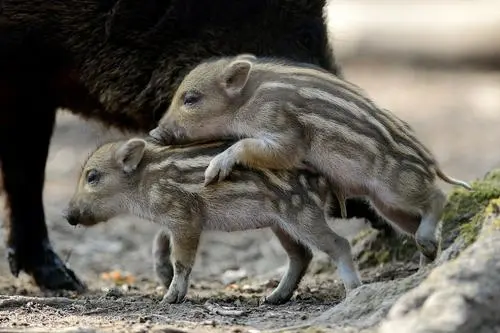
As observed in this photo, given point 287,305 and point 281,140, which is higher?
point 281,140

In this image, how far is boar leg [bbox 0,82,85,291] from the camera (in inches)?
263

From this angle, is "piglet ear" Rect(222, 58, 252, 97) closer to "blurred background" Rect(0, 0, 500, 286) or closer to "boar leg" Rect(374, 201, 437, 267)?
"boar leg" Rect(374, 201, 437, 267)

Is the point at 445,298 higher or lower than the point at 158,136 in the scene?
higher

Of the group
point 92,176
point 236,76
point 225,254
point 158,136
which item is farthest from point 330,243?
point 225,254

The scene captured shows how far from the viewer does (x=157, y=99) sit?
631 cm

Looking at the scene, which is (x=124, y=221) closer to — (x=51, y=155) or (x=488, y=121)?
(x=51, y=155)

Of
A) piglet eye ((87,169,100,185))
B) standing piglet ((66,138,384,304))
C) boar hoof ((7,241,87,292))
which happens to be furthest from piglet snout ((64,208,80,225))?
boar hoof ((7,241,87,292))

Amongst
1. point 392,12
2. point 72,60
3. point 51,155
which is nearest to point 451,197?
point 72,60

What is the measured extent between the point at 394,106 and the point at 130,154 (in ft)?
29.0

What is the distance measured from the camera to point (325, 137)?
4.89 metres

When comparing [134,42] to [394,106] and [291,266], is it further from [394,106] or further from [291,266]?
[394,106]

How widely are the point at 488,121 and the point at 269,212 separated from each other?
8538 millimetres

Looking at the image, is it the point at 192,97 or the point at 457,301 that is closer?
the point at 457,301

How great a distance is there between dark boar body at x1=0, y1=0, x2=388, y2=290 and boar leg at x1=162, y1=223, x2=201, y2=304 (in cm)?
133
